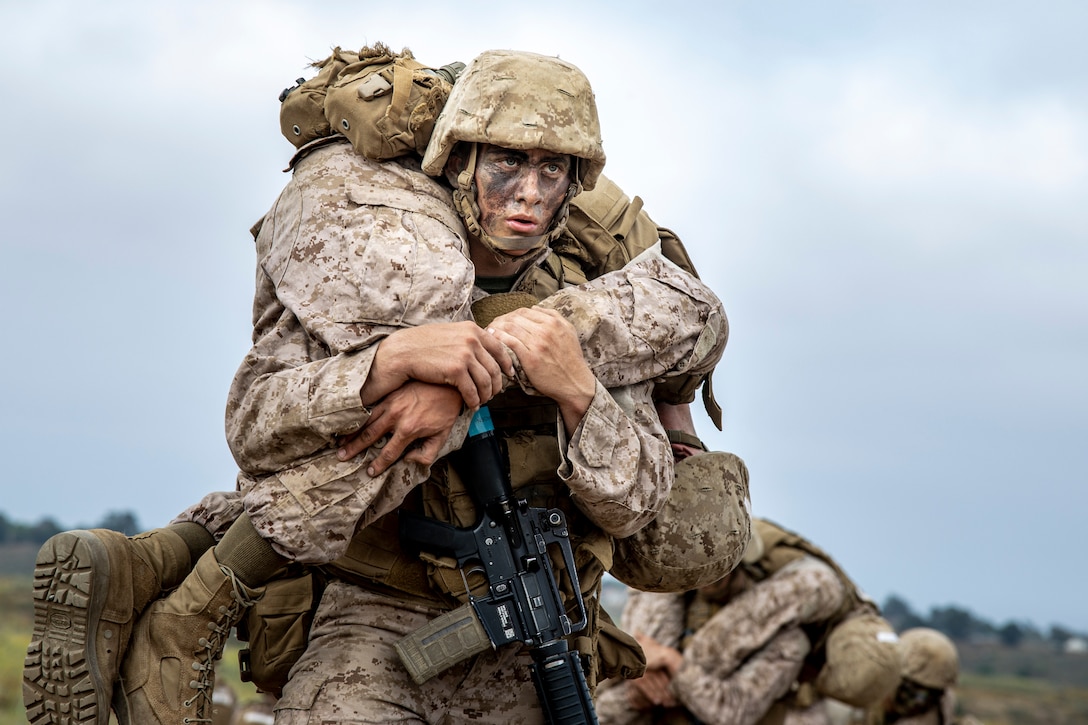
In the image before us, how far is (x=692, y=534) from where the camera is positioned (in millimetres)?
4789

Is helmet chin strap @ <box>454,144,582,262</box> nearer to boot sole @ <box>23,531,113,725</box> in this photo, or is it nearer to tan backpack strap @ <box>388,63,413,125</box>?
tan backpack strap @ <box>388,63,413,125</box>

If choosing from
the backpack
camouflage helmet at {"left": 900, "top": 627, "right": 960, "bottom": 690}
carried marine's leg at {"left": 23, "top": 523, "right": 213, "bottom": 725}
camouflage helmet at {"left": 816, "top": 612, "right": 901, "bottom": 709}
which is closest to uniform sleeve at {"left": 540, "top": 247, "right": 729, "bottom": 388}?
the backpack

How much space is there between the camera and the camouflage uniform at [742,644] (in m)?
9.60

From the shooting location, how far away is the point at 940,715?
40.3ft

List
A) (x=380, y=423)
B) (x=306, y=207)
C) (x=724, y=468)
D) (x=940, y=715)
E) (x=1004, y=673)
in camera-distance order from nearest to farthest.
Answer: (x=380, y=423) → (x=306, y=207) → (x=724, y=468) → (x=940, y=715) → (x=1004, y=673)

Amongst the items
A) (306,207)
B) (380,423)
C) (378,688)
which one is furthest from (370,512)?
(306,207)

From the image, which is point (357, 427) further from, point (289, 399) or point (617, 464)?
point (617, 464)

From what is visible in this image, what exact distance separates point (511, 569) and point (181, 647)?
100cm

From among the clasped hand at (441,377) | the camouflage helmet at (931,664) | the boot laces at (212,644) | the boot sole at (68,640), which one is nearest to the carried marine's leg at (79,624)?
the boot sole at (68,640)

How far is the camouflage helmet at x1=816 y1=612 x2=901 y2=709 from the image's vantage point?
982cm

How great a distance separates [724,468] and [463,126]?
1539mm

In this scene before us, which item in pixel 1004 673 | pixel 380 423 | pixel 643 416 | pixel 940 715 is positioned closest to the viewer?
pixel 380 423

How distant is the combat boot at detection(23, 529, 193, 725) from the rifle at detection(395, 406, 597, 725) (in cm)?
83

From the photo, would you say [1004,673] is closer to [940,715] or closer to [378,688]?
[940,715]
